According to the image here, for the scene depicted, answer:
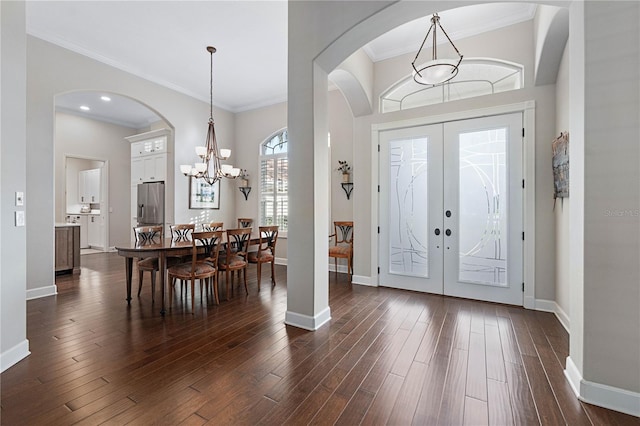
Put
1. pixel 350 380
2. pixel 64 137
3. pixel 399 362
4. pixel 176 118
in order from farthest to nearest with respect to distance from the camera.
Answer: pixel 64 137 < pixel 176 118 < pixel 399 362 < pixel 350 380

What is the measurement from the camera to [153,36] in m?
4.04

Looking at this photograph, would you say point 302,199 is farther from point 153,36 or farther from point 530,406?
point 153,36

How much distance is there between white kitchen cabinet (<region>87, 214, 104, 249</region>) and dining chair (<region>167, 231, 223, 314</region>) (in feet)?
19.7

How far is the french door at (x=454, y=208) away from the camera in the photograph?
353cm

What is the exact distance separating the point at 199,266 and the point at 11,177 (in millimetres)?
1835

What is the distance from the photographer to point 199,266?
3.47 metres

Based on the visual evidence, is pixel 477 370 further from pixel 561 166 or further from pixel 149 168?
pixel 149 168

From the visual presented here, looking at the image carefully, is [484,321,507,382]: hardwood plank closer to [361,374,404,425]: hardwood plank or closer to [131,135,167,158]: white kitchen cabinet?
[361,374,404,425]: hardwood plank

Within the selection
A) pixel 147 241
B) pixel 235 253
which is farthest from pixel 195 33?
pixel 235 253

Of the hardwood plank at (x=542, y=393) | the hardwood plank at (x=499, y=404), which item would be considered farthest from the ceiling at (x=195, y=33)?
the hardwood plank at (x=499, y=404)

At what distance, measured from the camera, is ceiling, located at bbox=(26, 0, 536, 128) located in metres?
3.44

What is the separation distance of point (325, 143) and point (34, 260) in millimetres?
4278

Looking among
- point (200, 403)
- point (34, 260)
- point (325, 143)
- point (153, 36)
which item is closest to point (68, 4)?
point (153, 36)

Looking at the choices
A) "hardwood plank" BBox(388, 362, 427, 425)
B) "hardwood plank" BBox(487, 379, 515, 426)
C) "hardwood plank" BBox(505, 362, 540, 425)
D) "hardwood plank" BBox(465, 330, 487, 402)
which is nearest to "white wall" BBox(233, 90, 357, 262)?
"hardwood plank" BBox(465, 330, 487, 402)
